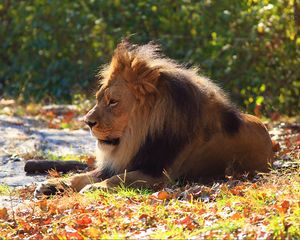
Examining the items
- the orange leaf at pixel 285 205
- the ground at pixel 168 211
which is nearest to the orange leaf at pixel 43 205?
the ground at pixel 168 211

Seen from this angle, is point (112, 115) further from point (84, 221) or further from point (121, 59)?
point (84, 221)

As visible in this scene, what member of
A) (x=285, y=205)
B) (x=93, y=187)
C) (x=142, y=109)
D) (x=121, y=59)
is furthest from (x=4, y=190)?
(x=285, y=205)

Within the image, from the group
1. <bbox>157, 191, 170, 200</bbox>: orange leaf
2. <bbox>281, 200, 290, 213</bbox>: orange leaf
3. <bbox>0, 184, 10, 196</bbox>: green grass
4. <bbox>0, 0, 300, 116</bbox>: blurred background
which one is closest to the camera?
<bbox>281, 200, 290, 213</bbox>: orange leaf

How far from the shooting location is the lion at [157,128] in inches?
271

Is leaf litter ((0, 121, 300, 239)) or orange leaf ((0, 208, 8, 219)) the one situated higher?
leaf litter ((0, 121, 300, 239))

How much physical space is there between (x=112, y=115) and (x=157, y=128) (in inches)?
15.2

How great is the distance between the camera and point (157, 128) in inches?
272

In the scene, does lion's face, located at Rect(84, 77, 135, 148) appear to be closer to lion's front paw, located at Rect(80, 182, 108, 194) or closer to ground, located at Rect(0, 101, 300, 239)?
lion's front paw, located at Rect(80, 182, 108, 194)

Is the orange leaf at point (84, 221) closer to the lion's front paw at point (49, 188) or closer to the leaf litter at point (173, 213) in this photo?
the leaf litter at point (173, 213)

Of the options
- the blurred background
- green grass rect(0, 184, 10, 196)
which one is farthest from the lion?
the blurred background

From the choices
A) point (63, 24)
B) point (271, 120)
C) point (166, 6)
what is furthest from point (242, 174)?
point (63, 24)

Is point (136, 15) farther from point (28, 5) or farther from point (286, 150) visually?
point (286, 150)

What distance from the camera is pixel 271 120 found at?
468 inches

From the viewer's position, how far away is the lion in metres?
6.89
